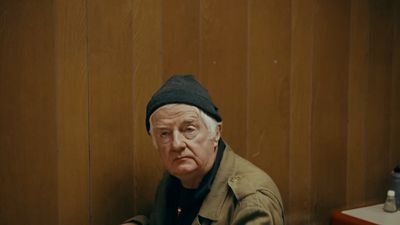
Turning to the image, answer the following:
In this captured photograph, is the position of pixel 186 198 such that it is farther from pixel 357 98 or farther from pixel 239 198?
pixel 357 98

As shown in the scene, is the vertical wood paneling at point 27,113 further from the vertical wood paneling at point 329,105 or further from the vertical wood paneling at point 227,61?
the vertical wood paneling at point 329,105

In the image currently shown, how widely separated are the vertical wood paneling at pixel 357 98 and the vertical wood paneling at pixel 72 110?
134 cm

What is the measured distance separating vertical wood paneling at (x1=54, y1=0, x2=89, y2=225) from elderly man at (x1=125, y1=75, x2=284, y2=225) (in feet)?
0.97

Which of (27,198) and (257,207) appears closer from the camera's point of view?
(257,207)

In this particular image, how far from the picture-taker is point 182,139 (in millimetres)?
1452

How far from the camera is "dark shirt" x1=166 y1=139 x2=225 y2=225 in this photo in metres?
1.51

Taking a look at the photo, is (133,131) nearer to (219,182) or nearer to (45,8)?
(219,182)

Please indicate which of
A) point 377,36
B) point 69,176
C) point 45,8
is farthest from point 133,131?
point 377,36

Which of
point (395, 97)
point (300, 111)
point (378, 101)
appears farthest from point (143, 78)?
point (395, 97)

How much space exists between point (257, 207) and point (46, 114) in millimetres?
804

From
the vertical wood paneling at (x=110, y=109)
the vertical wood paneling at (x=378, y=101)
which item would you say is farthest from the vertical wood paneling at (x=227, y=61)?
the vertical wood paneling at (x=378, y=101)

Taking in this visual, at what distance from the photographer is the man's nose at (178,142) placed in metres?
1.44

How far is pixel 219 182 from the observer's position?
4.90ft

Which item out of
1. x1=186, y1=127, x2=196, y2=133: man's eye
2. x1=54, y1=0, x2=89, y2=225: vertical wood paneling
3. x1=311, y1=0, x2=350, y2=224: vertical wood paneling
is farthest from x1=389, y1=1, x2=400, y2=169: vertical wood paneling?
x1=54, y1=0, x2=89, y2=225: vertical wood paneling
